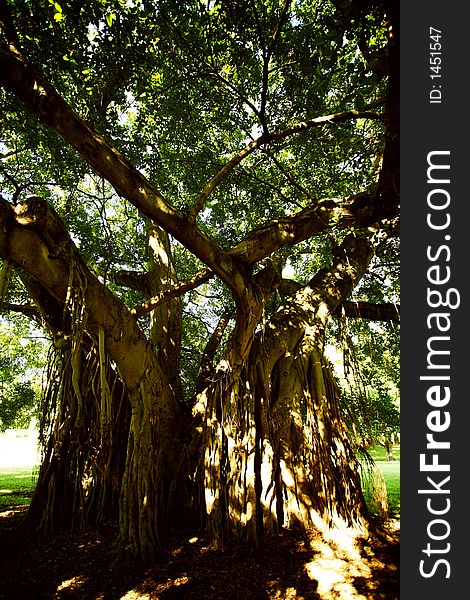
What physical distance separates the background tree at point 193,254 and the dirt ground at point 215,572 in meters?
0.21

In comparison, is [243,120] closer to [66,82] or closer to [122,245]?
[66,82]

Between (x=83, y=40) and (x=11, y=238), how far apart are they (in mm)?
2184

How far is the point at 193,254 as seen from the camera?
3.99m

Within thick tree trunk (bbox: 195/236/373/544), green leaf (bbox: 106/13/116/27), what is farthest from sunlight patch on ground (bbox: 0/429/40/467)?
green leaf (bbox: 106/13/116/27)

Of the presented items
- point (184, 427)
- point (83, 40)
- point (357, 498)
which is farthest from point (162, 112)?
point (357, 498)

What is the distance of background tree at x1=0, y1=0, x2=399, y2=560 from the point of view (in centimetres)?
274

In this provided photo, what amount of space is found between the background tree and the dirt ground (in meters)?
0.21

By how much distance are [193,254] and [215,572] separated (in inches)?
114

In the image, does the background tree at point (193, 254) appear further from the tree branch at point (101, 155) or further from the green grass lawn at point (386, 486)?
the green grass lawn at point (386, 486)

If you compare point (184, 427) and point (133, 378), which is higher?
point (133, 378)

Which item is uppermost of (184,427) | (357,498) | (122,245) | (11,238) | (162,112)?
(162,112)

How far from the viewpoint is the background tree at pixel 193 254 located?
2742mm

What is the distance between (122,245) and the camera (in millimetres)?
6844

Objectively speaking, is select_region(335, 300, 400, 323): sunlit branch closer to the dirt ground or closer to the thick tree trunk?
the thick tree trunk
